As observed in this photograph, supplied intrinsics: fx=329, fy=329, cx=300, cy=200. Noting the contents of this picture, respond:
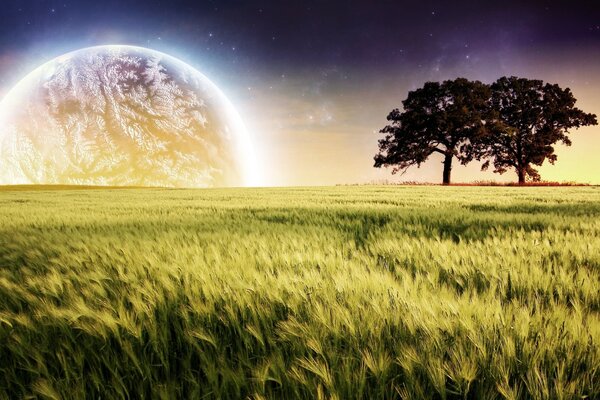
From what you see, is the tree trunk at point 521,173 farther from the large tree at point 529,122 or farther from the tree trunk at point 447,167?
the tree trunk at point 447,167

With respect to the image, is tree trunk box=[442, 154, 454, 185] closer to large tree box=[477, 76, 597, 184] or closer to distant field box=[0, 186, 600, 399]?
large tree box=[477, 76, 597, 184]

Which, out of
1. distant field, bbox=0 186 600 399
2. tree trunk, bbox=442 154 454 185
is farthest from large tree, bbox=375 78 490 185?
distant field, bbox=0 186 600 399

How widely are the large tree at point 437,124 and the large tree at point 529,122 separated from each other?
2673 mm

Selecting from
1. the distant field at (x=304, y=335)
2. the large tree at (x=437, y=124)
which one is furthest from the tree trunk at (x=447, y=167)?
the distant field at (x=304, y=335)

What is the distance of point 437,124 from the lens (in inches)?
1398

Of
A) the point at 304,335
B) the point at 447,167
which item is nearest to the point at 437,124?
the point at 447,167

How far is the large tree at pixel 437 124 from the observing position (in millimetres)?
35312

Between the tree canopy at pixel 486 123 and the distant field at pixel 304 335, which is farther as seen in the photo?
the tree canopy at pixel 486 123

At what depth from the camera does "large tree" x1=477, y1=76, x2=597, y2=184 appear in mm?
37625

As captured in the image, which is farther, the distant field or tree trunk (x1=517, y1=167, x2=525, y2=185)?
tree trunk (x1=517, y1=167, x2=525, y2=185)

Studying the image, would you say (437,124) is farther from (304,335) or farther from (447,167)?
(304,335)

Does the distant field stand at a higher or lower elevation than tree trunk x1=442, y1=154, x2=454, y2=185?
lower

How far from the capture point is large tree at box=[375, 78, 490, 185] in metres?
35.3

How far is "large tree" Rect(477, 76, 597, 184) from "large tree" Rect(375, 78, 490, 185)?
2.67 metres
